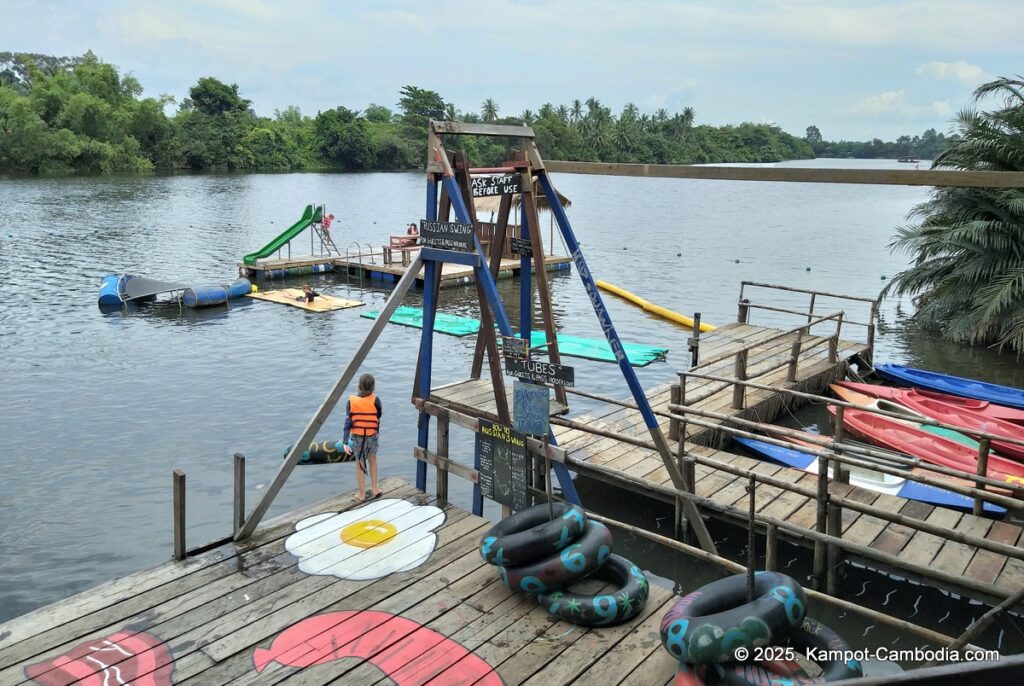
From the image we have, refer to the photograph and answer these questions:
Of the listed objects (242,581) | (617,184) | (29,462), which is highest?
(617,184)

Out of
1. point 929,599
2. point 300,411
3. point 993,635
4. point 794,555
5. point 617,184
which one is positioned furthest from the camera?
point 617,184

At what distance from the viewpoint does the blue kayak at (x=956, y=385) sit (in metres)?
16.6

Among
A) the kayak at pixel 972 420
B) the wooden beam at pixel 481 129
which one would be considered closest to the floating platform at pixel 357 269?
the kayak at pixel 972 420

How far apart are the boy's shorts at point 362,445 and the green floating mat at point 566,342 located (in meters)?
10.5

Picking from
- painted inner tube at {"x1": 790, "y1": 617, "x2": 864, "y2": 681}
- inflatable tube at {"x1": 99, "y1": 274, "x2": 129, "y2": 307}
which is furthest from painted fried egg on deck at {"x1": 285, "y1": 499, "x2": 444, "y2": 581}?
inflatable tube at {"x1": 99, "y1": 274, "x2": 129, "y2": 307}

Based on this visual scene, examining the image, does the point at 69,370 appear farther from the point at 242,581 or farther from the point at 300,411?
the point at 242,581

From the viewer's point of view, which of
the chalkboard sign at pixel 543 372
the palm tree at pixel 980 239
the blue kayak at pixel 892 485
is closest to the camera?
the chalkboard sign at pixel 543 372

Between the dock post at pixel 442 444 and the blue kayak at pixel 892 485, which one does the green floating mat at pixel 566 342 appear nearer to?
the blue kayak at pixel 892 485

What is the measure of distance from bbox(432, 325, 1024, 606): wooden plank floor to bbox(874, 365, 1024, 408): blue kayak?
499 cm

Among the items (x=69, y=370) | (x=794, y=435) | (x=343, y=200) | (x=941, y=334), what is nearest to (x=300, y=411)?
(x=69, y=370)

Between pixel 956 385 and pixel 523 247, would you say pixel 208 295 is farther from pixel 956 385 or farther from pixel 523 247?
pixel 956 385

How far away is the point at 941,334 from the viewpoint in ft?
82.7

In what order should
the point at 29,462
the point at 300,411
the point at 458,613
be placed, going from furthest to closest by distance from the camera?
1. the point at 300,411
2. the point at 29,462
3. the point at 458,613

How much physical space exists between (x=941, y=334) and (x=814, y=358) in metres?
9.81
